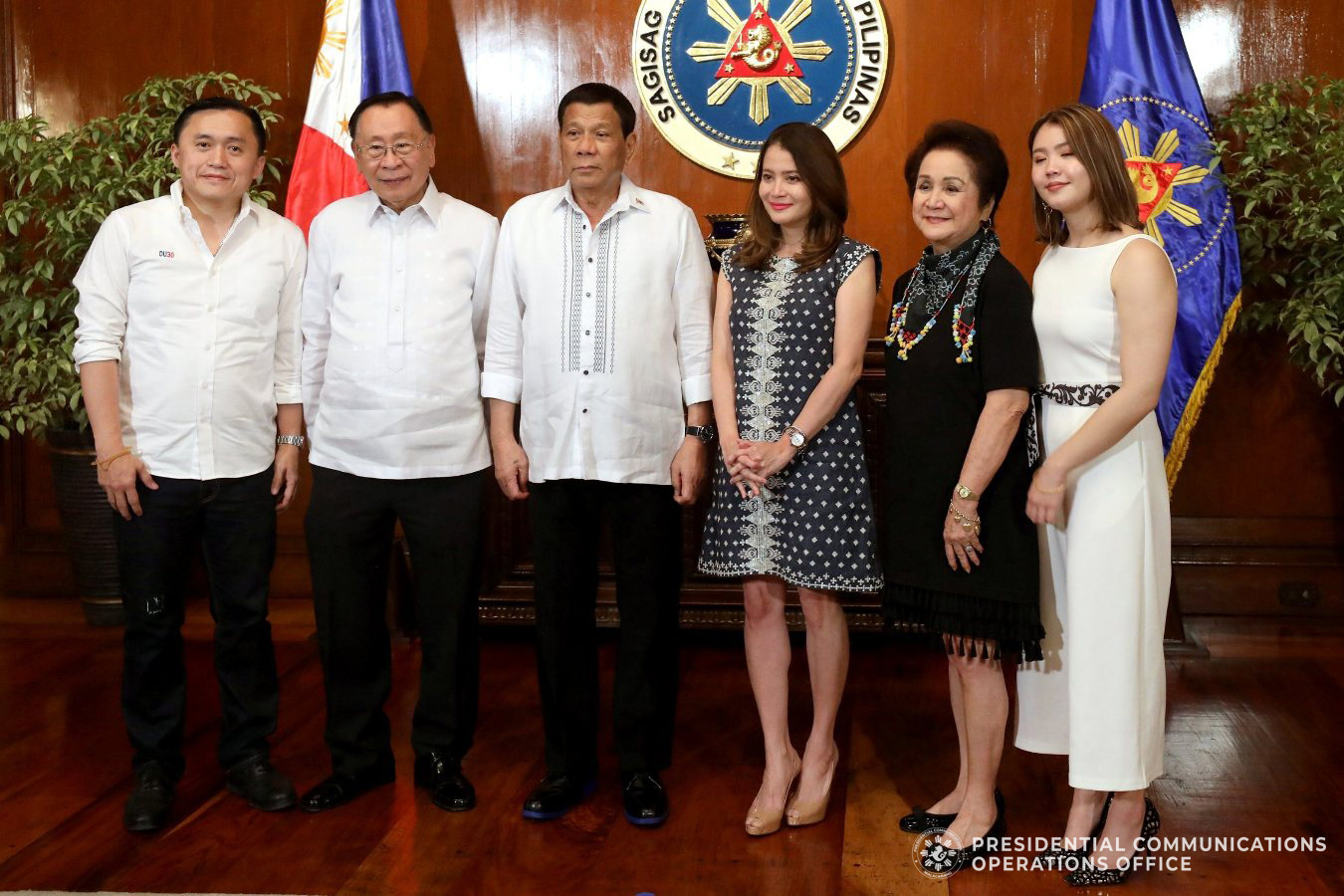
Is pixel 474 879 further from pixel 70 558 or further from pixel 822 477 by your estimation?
pixel 70 558

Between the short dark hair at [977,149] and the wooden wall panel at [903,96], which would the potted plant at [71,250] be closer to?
the wooden wall panel at [903,96]

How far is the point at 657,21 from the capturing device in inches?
167

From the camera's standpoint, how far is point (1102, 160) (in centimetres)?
224

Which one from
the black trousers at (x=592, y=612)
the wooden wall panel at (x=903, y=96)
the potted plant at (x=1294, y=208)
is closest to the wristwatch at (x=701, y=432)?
the black trousers at (x=592, y=612)

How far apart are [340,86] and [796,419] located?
231 cm

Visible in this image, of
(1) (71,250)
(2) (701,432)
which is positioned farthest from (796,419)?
(1) (71,250)

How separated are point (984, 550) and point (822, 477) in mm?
365

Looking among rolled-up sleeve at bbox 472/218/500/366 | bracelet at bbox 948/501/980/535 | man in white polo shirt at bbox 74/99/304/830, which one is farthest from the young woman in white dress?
man in white polo shirt at bbox 74/99/304/830

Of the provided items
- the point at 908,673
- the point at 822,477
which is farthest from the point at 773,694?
the point at 908,673

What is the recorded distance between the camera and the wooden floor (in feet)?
7.82

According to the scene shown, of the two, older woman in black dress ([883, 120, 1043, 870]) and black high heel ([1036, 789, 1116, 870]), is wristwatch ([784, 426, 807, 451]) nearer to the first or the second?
older woman in black dress ([883, 120, 1043, 870])

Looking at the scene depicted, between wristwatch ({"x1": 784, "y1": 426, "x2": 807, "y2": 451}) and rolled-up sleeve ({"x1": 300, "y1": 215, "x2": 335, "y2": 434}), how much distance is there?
3.49ft

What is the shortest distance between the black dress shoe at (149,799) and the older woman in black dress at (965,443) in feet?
5.25

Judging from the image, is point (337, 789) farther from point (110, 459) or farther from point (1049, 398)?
point (1049, 398)
